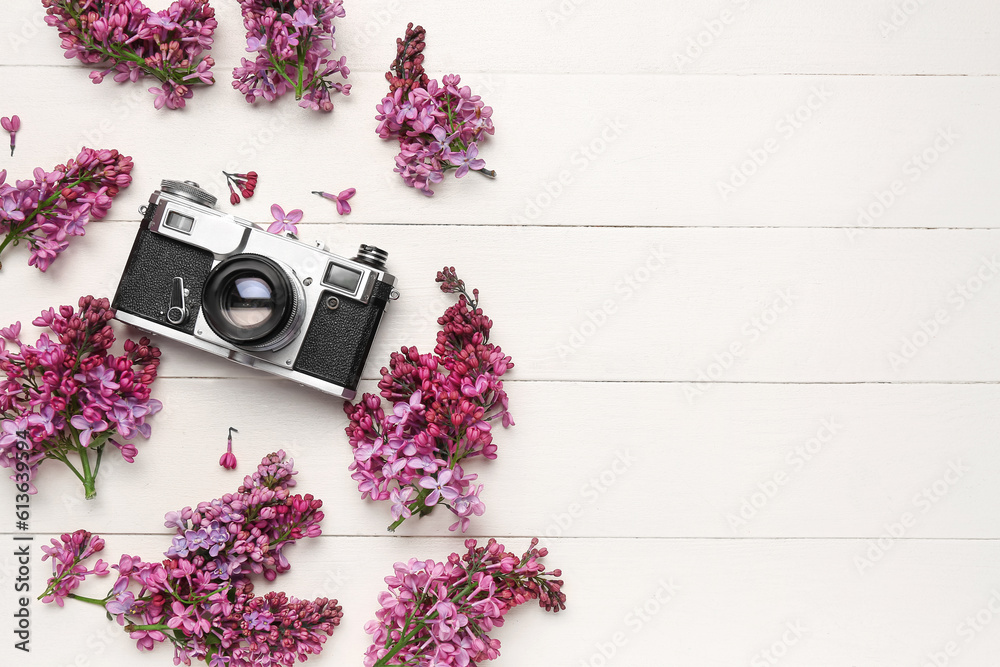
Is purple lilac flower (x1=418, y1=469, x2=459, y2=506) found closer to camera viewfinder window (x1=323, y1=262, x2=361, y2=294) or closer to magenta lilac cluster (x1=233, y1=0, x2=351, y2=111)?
camera viewfinder window (x1=323, y1=262, x2=361, y2=294)

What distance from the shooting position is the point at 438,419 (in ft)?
→ 3.11

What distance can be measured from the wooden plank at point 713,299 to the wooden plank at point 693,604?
10.7 inches

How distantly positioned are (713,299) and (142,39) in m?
0.94

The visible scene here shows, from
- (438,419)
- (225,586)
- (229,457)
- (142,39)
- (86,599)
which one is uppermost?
(142,39)

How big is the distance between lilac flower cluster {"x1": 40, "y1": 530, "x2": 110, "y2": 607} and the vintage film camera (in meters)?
0.33

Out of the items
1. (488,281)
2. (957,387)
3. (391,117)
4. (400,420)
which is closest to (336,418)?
(400,420)

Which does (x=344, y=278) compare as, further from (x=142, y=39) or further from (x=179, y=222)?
(x=142, y=39)

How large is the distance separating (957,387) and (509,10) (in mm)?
907

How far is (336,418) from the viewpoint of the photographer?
1023 millimetres

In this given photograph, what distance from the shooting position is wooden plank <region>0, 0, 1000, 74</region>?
1045 millimetres

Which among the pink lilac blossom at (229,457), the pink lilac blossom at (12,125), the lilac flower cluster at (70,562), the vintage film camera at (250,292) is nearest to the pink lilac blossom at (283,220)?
the vintage film camera at (250,292)

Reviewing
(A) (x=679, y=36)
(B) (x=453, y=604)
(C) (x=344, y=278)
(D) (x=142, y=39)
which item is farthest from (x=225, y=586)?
(A) (x=679, y=36)

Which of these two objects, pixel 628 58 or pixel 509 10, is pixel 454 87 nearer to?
pixel 509 10

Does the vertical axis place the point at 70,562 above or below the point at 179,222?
below
